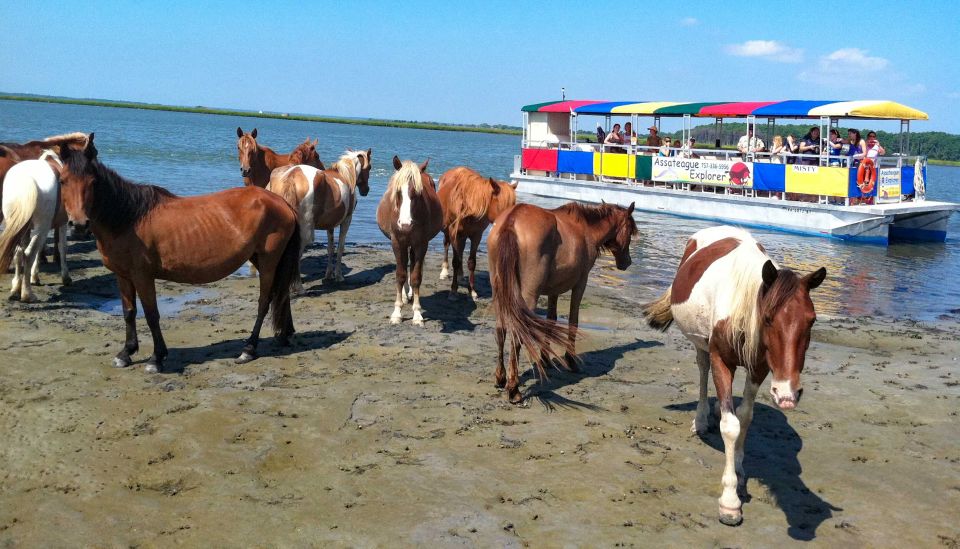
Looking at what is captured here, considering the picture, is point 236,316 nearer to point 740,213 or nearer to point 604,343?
point 604,343

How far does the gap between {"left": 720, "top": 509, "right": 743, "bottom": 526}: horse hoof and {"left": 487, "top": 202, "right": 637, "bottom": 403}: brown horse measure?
6.26ft

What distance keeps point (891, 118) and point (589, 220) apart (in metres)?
16.8

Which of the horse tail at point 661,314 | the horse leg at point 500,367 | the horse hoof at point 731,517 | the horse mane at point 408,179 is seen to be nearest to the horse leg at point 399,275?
the horse mane at point 408,179

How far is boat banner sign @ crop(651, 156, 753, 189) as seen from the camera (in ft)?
72.4

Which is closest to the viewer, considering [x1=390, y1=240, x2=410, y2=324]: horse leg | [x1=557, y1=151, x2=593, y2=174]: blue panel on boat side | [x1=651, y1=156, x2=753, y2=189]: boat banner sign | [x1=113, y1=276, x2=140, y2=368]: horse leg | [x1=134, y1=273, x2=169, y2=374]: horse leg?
[x1=134, y1=273, x2=169, y2=374]: horse leg

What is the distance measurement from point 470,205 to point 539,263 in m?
3.58

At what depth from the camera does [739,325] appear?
450 centimetres

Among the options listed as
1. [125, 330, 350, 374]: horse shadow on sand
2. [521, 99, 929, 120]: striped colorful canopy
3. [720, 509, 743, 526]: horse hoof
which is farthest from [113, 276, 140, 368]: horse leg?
[521, 99, 929, 120]: striped colorful canopy

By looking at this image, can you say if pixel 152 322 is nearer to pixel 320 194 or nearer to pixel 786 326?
pixel 320 194

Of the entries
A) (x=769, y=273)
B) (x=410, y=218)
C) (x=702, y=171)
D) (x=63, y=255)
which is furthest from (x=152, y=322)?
(x=702, y=171)

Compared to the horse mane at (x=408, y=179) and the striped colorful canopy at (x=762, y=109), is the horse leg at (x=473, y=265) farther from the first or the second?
the striped colorful canopy at (x=762, y=109)

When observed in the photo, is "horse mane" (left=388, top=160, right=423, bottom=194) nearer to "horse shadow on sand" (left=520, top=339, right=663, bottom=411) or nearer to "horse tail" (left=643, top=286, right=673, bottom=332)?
"horse shadow on sand" (left=520, top=339, right=663, bottom=411)

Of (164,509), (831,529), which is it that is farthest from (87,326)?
(831,529)

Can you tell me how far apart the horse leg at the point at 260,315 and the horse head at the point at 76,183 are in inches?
65.3
